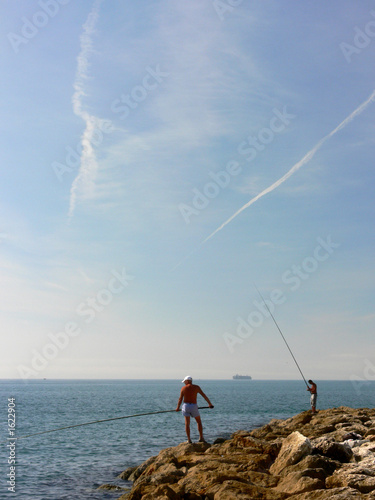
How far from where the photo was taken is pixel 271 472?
9266 millimetres

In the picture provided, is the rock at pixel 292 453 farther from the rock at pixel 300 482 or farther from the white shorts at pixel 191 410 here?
the white shorts at pixel 191 410

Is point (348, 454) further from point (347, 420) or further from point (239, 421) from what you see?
Answer: point (239, 421)

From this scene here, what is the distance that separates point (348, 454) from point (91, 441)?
18.4 metres

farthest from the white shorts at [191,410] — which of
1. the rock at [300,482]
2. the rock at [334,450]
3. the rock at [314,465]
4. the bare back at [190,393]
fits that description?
the rock at [300,482]

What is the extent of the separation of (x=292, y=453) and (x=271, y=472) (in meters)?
0.66

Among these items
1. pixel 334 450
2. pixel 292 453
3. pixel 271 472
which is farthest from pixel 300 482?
pixel 334 450

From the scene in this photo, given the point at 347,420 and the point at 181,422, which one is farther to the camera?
the point at 181,422

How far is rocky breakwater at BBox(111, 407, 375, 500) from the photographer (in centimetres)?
744

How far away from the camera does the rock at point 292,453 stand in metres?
8.90

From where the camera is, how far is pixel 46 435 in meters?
27.4

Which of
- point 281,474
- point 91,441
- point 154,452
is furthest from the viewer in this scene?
point 91,441

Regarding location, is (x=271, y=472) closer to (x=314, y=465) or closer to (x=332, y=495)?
(x=314, y=465)

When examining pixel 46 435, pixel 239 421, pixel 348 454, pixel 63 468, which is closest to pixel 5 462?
pixel 63 468

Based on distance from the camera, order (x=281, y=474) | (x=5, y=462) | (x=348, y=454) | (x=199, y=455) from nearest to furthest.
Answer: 1. (x=281, y=474)
2. (x=348, y=454)
3. (x=199, y=455)
4. (x=5, y=462)
